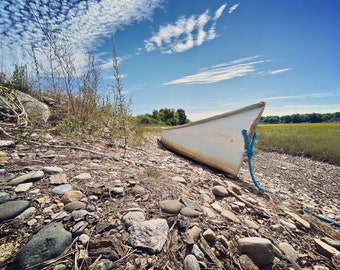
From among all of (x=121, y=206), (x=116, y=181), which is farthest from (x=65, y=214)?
(x=116, y=181)

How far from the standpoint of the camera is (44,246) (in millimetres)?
902

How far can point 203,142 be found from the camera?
3.56 meters

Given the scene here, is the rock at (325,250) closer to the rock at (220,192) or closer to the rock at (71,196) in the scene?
the rock at (220,192)

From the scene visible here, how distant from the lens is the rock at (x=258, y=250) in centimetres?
112

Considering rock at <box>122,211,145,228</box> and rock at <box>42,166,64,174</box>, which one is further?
rock at <box>42,166,64,174</box>

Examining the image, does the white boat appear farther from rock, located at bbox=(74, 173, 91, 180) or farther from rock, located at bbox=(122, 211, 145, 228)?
rock, located at bbox=(74, 173, 91, 180)

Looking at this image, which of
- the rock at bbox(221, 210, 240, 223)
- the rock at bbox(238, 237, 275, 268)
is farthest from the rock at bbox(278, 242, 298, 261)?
the rock at bbox(221, 210, 240, 223)

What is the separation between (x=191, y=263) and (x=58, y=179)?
53.4 inches

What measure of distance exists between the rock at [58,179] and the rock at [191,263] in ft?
4.08

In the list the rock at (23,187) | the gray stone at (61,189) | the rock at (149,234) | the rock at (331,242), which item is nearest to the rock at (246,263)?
the rock at (149,234)

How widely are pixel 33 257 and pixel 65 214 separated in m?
0.31

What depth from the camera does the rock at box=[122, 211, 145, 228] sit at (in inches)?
45.7

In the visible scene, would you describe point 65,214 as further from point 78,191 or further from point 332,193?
point 332,193

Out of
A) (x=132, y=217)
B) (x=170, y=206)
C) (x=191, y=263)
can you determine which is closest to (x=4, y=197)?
(x=132, y=217)
